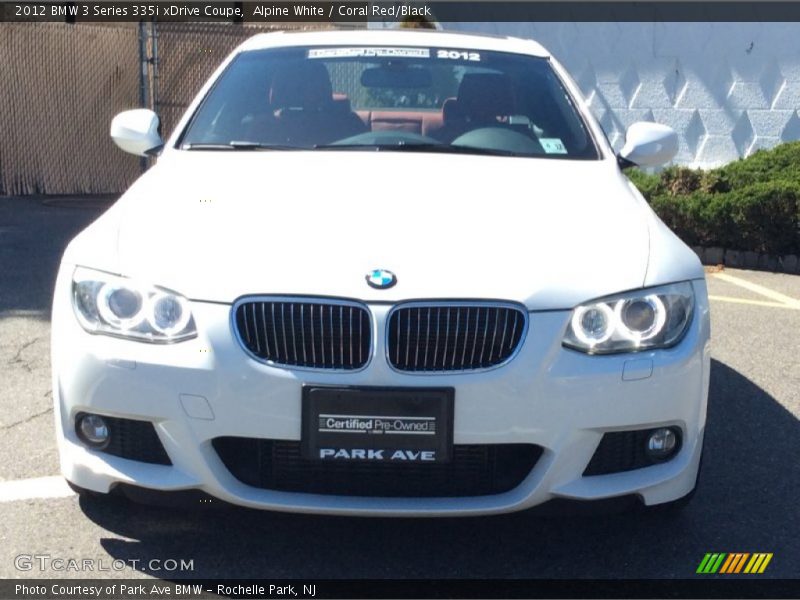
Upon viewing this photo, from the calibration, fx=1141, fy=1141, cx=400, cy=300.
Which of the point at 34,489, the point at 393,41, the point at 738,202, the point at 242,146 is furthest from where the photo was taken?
the point at 738,202

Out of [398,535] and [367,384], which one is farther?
[398,535]

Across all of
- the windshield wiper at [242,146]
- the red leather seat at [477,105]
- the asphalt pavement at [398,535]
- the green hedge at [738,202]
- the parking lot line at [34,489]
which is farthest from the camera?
the green hedge at [738,202]

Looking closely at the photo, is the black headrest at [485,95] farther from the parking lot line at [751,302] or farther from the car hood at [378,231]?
the parking lot line at [751,302]

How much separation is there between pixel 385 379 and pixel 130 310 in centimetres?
77

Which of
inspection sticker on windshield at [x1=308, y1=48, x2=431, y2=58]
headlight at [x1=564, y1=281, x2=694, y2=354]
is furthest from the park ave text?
inspection sticker on windshield at [x1=308, y1=48, x2=431, y2=58]

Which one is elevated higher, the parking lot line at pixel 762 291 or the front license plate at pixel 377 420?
the front license plate at pixel 377 420

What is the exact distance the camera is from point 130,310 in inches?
129

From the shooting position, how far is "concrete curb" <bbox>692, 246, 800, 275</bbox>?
871 centimetres

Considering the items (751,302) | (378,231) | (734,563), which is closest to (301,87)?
(378,231)

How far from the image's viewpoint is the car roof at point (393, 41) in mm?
5191

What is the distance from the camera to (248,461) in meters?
3.27

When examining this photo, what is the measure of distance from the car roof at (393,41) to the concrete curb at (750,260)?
158 inches

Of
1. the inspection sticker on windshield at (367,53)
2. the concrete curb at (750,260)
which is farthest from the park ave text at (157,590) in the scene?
the concrete curb at (750,260)

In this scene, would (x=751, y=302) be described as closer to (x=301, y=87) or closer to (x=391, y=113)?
(x=391, y=113)
